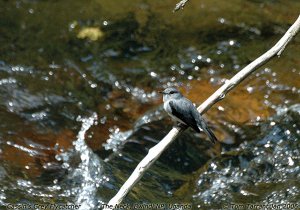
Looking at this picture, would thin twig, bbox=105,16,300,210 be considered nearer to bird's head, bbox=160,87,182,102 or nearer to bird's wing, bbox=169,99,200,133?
bird's wing, bbox=169,99,200,133

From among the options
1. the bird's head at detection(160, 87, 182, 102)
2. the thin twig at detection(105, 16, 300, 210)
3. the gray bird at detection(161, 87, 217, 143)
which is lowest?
the thin twig at detection(105, 16, 300, 210)

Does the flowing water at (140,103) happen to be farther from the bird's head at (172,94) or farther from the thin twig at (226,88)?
the thin twig at (226,88)

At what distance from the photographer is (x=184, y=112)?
5738 mm

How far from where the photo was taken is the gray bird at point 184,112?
224 inches

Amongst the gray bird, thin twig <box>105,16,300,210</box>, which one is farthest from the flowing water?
thin twig <box>105,16,300,210</box>

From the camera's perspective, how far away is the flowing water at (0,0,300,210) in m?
6.80

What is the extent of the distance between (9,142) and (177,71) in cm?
304

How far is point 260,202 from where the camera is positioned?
643 cm

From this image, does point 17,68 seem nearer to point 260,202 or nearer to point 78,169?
point 78,169

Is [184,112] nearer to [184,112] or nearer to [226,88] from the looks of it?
[184,112]

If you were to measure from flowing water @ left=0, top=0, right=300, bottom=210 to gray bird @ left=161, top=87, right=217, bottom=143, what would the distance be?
43.7 inches

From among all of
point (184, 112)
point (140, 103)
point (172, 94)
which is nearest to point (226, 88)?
point (184, 112)

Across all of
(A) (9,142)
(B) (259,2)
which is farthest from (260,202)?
(B) (259,2)

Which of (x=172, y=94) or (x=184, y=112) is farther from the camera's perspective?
(x=172, y=94)
